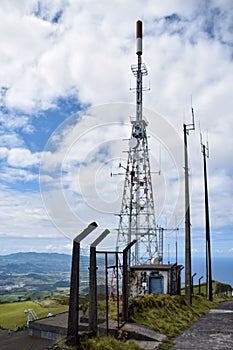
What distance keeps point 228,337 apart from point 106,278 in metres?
3.90

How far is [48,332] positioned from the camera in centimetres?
970

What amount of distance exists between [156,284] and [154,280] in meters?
0.19

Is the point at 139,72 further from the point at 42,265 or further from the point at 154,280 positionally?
the point at 42,265

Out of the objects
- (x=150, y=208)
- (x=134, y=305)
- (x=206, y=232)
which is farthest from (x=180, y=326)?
(x=150, y=208)

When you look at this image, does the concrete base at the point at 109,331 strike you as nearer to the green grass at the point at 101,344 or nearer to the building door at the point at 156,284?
the green grass at the point at 101,344

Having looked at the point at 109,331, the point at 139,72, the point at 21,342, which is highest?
the point at 139,72

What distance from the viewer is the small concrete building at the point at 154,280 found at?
1581 cm

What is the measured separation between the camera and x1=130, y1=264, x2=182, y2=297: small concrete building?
51.9 ft

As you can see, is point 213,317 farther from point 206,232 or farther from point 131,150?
point 131,150

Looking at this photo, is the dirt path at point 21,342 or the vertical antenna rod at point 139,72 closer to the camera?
the dirt path at point 21,342

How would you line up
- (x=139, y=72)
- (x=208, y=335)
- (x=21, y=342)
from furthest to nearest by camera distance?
(x=139, y=72) < (x=208, y=335) < (x=21, y=342)

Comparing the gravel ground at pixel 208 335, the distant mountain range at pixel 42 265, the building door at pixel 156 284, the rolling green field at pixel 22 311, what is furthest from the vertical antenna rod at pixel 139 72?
the gravel ground at pixel 208 335

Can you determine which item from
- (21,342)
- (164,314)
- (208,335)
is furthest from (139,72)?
(21,342)

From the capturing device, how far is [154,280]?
52.8 ft
